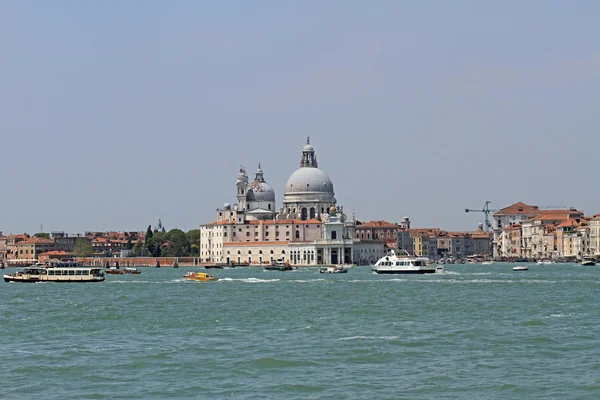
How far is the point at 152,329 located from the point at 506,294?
1862 cm

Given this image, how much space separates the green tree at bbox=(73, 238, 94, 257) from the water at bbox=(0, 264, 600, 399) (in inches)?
3505

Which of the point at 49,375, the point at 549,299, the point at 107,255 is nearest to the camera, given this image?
the point at 49,375

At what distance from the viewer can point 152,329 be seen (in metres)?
28.0

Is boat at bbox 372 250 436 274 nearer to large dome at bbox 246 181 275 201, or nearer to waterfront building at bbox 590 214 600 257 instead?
waterfront building at bbox 590 214 600 257

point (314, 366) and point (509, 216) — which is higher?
point (509, 216)

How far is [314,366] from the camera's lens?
20.8 m

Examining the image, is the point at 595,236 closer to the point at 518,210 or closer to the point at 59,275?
the point at 518,210

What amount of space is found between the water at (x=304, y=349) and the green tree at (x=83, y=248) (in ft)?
292

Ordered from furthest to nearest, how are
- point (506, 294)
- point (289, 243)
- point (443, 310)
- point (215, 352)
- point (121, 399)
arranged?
point (289, 243), point (506, 294), point (443, 310), point (215, 352), point (121, 399)

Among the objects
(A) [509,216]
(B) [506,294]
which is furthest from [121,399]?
(A) [509,216]

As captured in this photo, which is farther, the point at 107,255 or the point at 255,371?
the point at 107,255

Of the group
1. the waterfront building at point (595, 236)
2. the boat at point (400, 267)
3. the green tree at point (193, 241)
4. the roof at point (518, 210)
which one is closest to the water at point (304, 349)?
the boat at point (400, 267)

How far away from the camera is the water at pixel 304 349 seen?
1872 cm

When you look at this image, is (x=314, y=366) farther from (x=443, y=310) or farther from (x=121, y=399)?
(x=443, y=310)
